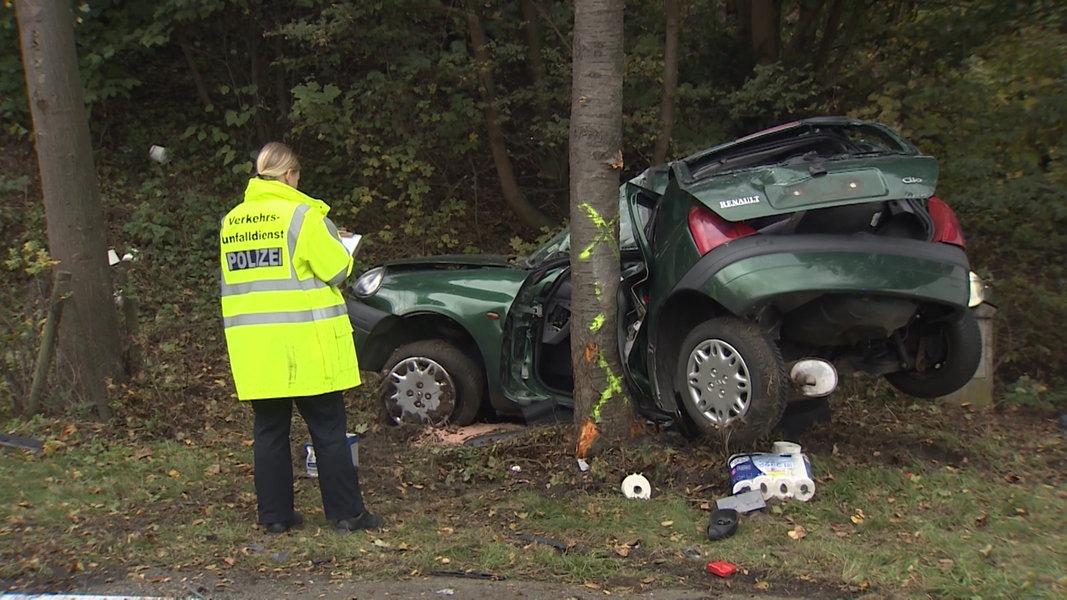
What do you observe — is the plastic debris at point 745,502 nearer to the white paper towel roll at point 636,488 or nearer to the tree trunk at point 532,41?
the white paper towel roll at point 636,488

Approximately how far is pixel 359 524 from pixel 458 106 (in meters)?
6.78

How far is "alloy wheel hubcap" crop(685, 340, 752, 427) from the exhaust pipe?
33cm

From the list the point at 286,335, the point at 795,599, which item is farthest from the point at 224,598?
the point at 795,599

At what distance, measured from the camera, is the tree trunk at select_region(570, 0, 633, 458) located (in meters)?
5.16

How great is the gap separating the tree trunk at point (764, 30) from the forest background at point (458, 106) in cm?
2

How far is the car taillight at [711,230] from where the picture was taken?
4.84m

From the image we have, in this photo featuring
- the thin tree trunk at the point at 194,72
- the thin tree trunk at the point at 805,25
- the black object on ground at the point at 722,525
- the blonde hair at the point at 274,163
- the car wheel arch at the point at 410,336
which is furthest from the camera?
the thin tree trunk at the point at 194,72

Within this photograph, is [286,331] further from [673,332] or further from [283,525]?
[673,332]

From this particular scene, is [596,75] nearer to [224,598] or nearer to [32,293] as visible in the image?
[224,598]

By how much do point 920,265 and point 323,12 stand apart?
23.1 ft

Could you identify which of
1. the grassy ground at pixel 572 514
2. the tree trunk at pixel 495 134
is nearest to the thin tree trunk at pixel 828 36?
the tree trunk at pixel 495 134

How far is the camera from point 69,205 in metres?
6.54

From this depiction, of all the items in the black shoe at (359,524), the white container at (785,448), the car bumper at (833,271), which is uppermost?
the car bumper at (833,271)

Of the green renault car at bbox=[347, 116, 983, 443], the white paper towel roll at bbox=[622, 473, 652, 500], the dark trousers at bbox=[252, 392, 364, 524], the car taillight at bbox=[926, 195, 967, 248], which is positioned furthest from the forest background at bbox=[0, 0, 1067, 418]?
the white paper towel roll at bbox=[622, 473, 652, 500]
